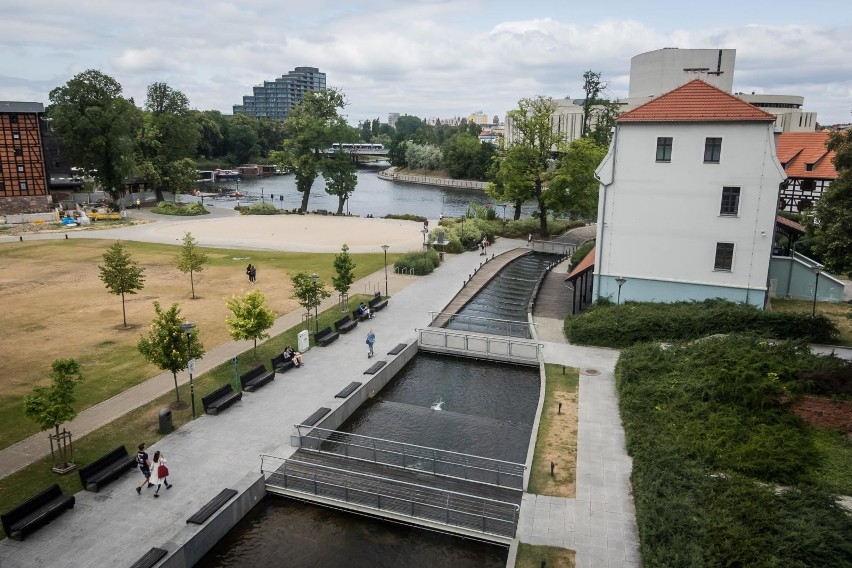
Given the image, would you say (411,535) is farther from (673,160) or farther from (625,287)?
(673,160)

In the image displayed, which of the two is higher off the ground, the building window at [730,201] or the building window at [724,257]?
the building window at [730,201]

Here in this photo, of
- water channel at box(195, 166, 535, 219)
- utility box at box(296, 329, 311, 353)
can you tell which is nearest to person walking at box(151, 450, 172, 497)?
utility box at box(296, 329, 311, 353)

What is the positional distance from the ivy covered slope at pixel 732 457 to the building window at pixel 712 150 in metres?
9.10

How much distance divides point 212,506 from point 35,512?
13.6 feet

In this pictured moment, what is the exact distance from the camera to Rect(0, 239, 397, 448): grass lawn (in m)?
23.4

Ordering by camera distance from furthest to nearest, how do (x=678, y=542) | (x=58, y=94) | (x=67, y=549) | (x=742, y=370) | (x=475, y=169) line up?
1. (x=475, y=169)
2. (x=58, y=94)
3. (x=742, y=370)
4. (x=67, y=549)
5. (x=678, y=542)

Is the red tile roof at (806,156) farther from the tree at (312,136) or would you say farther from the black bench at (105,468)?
the black bench at (105,468)

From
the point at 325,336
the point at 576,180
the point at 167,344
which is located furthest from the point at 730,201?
the point at 167,344

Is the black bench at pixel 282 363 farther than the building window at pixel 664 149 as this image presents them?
No

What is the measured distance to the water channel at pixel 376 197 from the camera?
92.8 meters

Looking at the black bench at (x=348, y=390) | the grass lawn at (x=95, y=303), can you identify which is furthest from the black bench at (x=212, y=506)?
the grass lawn at (x=95, y=303)

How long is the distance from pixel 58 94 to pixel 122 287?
164 ft

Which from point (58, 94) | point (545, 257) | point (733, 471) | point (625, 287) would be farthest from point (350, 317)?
point (58, 94)

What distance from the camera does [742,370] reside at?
63.4ft
